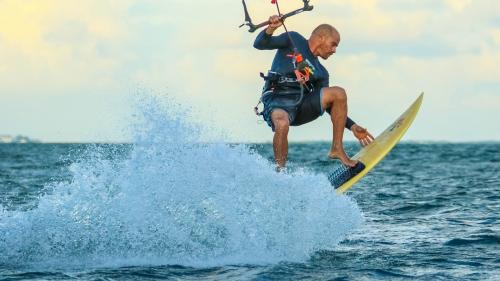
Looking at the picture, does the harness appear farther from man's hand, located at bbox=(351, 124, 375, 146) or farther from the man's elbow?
man's hand, located at bbox=(351, 124, 375, 146)

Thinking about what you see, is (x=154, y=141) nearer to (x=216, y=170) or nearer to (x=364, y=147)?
(x=216, y=170)

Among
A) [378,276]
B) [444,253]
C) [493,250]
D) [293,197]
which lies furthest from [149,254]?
[493,250]

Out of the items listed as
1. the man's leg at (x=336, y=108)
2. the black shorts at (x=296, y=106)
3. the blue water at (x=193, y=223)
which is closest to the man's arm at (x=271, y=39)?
the black shorts at (x=296, y=106)

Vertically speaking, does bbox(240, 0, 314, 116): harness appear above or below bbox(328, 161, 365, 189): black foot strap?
above

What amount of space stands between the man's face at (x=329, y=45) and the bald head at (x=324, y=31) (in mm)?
24

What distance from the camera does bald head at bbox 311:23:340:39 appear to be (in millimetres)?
10500

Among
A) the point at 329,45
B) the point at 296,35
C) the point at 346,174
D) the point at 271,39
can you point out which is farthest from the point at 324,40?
the point at 346,174

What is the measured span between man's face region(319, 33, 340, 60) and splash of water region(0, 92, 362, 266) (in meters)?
1.63

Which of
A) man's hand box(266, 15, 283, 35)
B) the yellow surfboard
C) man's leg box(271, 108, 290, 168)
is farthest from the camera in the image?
the yellow surfboard

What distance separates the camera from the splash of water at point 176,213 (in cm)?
931

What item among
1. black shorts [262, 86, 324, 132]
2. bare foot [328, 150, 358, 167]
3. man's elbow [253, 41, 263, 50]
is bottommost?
bare foot [328, 150, 358, 167]

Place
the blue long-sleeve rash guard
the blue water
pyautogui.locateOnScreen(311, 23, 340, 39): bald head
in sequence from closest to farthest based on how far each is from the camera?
the blue water, the blue long-sleeve rash guard, pyautogui.locateOnScreen(311, 23, 340, 39): bald head

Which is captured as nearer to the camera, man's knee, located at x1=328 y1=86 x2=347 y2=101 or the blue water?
the blue water

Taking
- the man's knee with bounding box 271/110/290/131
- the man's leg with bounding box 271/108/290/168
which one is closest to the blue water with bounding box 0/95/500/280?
the man's leg with bounding box 271/108/290/168
